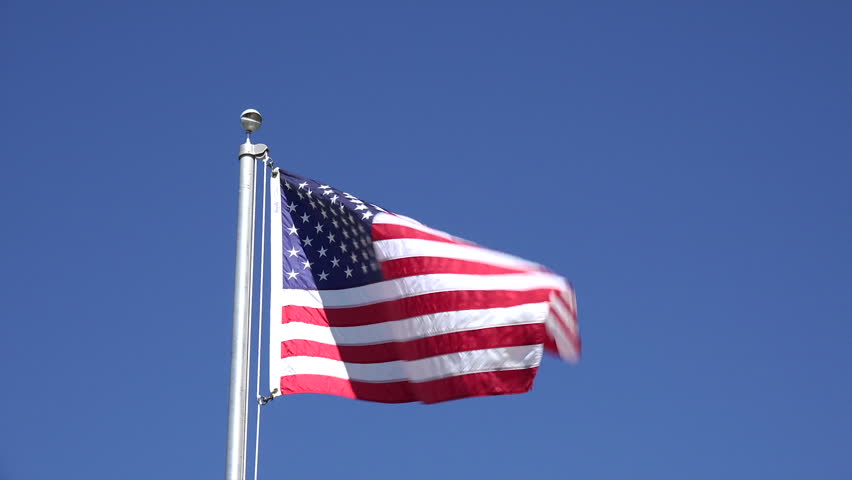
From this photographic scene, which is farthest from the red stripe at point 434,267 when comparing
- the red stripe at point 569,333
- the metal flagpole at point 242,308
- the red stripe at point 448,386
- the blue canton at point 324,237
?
the metal flagpole at point 242,308

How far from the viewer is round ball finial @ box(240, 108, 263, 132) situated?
44.3 feet

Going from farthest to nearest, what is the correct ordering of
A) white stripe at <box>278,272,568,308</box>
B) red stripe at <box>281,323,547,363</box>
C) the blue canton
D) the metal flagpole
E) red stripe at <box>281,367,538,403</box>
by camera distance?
the blue canton → white stripe at <box>278,272,568,308</box> → red stripe at <box>281,323,547,363</box> → red stripe at <box>281,367,538,403</box> → the metal flagpole

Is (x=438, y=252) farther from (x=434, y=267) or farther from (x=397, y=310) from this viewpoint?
(x=397, y=310)

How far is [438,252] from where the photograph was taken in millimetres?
13430

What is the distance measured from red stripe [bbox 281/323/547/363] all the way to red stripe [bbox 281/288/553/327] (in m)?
0.29

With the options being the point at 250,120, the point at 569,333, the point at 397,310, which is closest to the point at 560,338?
the point at 569,333

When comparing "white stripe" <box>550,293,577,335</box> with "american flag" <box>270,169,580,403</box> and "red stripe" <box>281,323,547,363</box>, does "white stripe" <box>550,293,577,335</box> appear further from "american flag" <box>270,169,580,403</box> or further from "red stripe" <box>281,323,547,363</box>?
"red stripe" <box>281,323,547,363</box>

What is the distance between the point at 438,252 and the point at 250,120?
2700 mm

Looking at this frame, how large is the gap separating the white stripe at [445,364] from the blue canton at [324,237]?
1027mm

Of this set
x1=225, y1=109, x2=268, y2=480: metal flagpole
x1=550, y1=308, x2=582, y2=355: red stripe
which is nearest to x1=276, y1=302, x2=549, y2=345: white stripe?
x1=550, y1=308, x2=582, y2=355: red stripe

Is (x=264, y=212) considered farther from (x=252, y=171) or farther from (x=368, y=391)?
(x=368, y=391)

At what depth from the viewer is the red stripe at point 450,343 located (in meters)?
13.0

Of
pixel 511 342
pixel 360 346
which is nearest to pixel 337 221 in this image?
pixel 360 346

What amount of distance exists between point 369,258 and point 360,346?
3.41 ft
